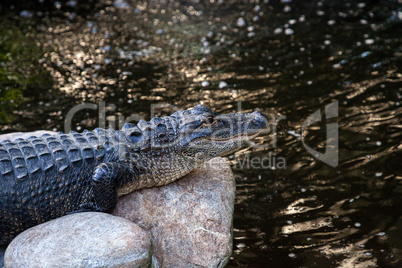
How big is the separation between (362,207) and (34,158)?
3.58m

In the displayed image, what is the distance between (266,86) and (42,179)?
15.2ft

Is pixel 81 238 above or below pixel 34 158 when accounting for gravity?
below

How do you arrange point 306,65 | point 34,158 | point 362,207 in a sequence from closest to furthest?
1. point 34,158
2. point 362,207
3. point 306,65

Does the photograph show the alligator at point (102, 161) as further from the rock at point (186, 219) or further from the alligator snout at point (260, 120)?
the rock at point (186, 219)

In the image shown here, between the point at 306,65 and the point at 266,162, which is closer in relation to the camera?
the point at 266,162

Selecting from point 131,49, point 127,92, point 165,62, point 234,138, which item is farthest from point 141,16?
point 234,138

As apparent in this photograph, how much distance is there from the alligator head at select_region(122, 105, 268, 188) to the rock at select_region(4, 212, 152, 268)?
28.5 inches

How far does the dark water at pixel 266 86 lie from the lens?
4863 millimetres

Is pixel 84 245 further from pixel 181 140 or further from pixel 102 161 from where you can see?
pixel 181 140

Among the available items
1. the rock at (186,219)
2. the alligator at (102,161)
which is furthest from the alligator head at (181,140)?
the rock at (186,219)

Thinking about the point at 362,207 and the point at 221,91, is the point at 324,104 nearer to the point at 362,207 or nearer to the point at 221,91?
the point at 221,91

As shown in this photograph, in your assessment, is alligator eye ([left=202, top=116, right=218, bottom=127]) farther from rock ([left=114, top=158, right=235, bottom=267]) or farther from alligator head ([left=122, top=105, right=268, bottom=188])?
rock ([left=114, top=158, right=235, bottom=267])

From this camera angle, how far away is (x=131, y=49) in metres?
8.91

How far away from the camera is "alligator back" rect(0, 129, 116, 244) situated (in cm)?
382
